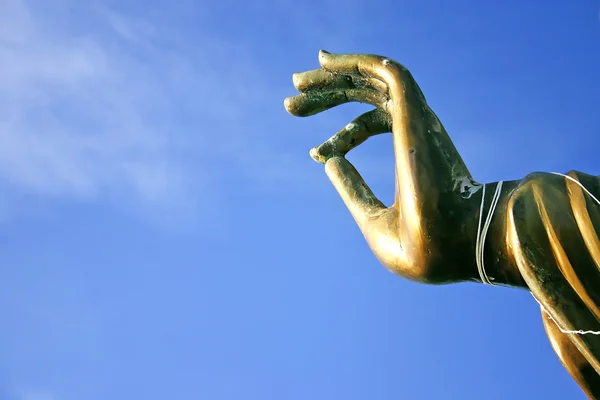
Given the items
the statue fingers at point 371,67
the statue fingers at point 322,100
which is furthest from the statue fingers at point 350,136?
the statue fingers at point 371,67

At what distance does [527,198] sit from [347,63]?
1.37 m

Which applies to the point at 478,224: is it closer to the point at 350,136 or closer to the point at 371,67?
the point at 371,67

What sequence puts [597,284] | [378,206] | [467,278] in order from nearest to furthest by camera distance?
1. [597,284]
2. [467,278]
3. [378,206]

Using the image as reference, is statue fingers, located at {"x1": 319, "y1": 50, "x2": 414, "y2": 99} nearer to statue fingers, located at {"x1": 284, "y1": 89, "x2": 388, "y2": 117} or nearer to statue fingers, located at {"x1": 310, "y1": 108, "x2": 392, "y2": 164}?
statue fingers, located at {"x1": 284, "y1": 89, "x2": 388, "y2": 117}

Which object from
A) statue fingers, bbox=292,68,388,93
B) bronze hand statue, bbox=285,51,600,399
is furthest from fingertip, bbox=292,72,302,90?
bronze hand statue, bbox=285,51,600,399

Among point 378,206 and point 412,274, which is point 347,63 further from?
point 412,274

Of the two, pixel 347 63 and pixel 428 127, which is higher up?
pixel 347 63

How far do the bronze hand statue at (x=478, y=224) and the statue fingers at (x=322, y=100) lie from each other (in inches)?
1.9

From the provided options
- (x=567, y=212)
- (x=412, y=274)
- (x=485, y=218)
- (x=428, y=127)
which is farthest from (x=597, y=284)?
(x=428, y=127)

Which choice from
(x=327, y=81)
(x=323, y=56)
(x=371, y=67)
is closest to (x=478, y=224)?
(x=371, y=67)

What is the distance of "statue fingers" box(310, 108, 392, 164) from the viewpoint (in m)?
4.54

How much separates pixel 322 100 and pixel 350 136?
27 cm

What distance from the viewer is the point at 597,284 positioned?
3215 millimetres

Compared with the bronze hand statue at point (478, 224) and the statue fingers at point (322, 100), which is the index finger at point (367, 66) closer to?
the bronze hand statue at point (478, 224)
